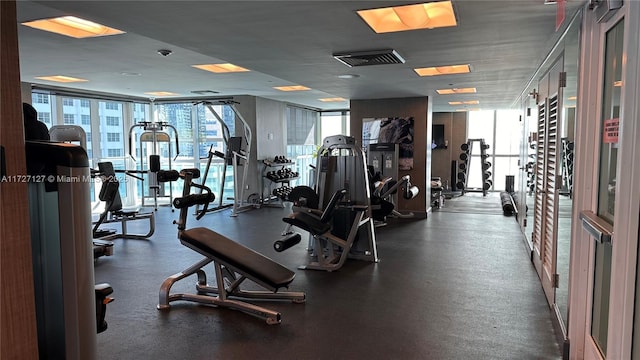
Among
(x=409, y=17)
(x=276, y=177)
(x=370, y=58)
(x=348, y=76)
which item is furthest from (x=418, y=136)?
(x=409, y=17)

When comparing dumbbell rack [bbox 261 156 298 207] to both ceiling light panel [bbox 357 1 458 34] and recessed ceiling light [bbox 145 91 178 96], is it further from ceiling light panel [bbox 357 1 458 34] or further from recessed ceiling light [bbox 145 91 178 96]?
ceiling light panel [bbox 357 1 458 34]

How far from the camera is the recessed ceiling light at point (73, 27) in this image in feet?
11.3

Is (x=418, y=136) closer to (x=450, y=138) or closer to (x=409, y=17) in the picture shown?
(x=409, y=17)

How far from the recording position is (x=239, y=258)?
312 centimetres

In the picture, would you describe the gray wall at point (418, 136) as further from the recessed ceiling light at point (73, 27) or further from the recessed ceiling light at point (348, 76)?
the recessed ceiling light at point (73, 27)

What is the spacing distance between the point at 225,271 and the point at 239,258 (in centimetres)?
45

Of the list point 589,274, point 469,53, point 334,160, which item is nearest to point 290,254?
point 334,160

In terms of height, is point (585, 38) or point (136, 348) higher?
point (585, 38)

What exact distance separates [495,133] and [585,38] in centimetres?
996

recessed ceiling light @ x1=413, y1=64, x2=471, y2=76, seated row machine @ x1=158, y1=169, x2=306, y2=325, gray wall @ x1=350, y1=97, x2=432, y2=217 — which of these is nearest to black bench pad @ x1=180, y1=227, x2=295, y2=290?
seated row machine @ x1=158, y1=169, x2=306, y2=325

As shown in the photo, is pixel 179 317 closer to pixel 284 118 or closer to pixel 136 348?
pixel 136 348

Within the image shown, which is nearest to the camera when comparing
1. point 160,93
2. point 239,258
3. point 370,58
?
point 239,258

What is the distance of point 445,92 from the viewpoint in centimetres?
691

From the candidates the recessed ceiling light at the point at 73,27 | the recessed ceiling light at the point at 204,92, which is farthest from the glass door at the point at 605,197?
the recessed ceiling light at the point at 204,92
